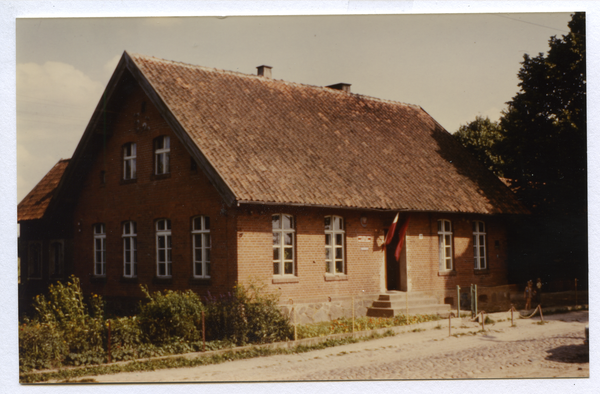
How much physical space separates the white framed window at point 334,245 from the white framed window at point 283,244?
1.37 metres

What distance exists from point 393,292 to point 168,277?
23.4ft

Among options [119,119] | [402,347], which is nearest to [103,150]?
[119,119]

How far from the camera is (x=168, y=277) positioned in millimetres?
18922

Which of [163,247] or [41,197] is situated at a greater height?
[41,197]

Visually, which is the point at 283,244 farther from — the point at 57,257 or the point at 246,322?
the point at 57,257

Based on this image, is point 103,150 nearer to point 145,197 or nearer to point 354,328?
point 145,197

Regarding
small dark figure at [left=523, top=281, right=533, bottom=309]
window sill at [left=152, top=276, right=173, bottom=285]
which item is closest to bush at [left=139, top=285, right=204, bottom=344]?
window sill at [left=152, top=276, right=173, bottom=285]

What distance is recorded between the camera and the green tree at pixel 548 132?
61.0ft

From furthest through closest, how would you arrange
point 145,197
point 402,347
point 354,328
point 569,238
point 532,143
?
point 532,143, point 145,197, point 569,238, point 354,328, point 402,347

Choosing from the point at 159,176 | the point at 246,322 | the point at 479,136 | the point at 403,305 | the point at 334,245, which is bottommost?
the point at 403,305

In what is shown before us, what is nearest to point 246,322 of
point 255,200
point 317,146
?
point 255,200

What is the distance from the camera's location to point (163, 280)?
1891cm

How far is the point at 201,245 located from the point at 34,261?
29.2 ft

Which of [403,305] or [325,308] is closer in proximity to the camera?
[325,308]
